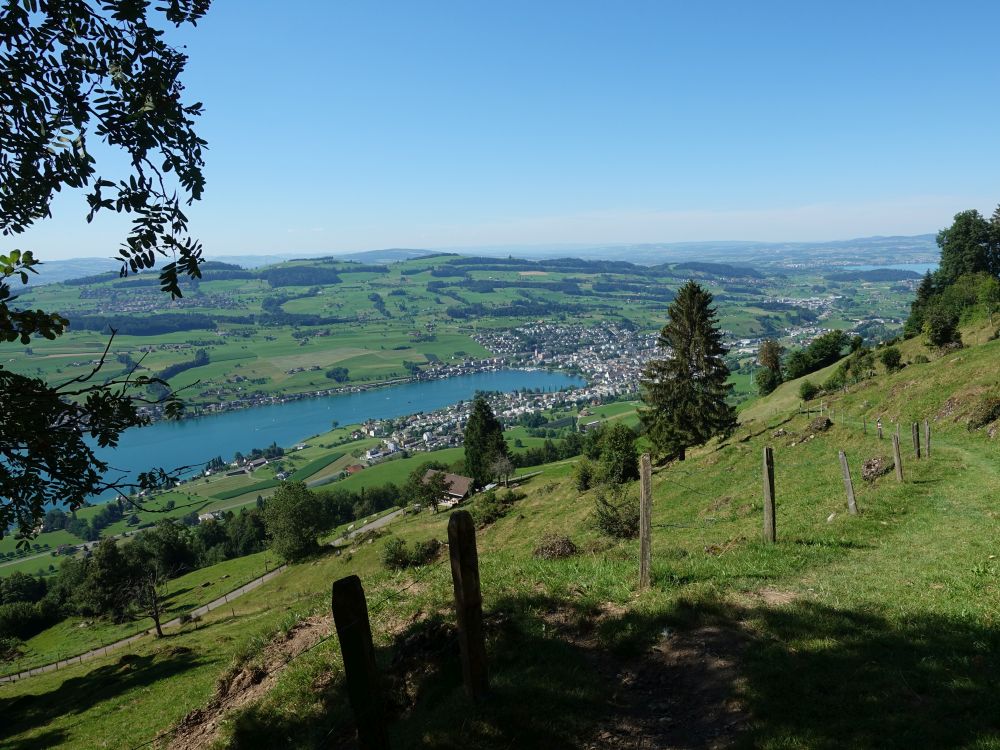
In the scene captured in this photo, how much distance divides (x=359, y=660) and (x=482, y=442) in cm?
6675

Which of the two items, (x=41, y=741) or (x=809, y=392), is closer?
(x=41, y=741)

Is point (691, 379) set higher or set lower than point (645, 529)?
lower

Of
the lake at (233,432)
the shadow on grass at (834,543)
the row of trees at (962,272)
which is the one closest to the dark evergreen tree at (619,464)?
the shadow on grass at (834,543)

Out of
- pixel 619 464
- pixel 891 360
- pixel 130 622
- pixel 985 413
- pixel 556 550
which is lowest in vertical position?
pixel 130 622

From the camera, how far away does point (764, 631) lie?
26.1ft

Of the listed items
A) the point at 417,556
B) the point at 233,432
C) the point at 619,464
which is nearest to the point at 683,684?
the point at 417,556

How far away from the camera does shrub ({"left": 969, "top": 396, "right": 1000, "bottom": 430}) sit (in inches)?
877

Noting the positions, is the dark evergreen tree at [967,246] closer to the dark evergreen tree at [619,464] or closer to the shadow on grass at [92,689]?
the dark evergreen tree at [619,464]

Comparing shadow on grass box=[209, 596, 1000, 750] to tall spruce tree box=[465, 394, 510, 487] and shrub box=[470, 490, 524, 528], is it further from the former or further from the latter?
tall spruce tree box=[465, 394, 510, 487]

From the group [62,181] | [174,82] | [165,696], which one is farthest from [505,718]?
[165,696]

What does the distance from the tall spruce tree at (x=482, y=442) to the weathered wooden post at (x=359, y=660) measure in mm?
64448

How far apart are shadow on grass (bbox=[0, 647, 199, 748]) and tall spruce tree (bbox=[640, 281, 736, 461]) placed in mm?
30044

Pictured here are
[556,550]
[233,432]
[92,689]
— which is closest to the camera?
[556,550]

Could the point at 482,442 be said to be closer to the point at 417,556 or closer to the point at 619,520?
Answer: the point at 417,556
